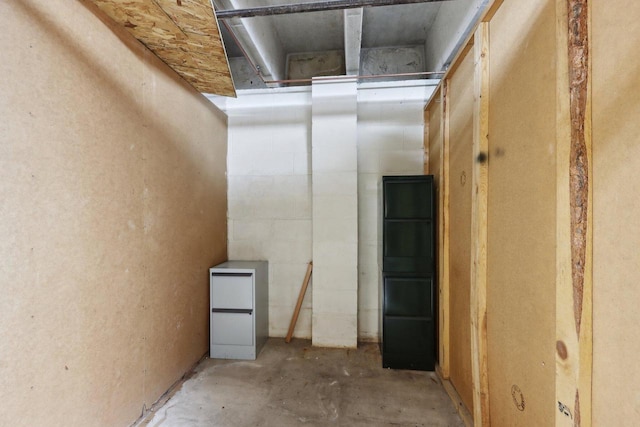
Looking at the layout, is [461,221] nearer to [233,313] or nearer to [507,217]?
[507,217]

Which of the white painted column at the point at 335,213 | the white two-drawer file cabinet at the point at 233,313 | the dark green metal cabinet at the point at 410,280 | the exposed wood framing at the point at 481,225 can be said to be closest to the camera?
the exposed wood framing at the point at 481,225

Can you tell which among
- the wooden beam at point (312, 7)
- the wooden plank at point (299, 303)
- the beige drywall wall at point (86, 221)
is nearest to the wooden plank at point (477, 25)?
the wooden beam at point (312, 7)

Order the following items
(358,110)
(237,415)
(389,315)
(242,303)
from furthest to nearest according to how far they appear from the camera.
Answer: (358,110)
(242,303)
(389,315)
(237,415)

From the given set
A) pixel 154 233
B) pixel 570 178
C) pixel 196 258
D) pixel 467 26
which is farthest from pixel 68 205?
pixel 467 26

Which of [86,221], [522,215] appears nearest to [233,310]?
[86,221]

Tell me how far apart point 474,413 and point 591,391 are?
88cm

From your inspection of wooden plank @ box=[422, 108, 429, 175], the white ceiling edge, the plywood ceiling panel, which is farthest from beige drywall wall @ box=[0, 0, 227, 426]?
wooden plank @ box=[422, 108, 429, 175]

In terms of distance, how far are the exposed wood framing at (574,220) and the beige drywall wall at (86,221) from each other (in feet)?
6.53

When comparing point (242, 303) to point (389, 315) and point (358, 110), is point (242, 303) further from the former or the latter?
point (358, 110)

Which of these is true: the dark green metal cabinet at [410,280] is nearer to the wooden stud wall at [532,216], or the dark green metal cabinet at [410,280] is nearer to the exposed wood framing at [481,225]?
the wooden stud wall at [532,216]

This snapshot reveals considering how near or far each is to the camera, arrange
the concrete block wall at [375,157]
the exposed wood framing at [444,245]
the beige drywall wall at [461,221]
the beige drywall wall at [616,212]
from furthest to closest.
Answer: the concrete block wall at [375,157] → the exposed wood framing at [444,245] → the beige drywall wall at [461,221] → the beige drywall wall at [616,212]

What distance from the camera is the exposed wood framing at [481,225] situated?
56.6 inches

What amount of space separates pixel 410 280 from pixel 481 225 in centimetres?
90

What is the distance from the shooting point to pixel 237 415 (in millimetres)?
Answer: 1716
